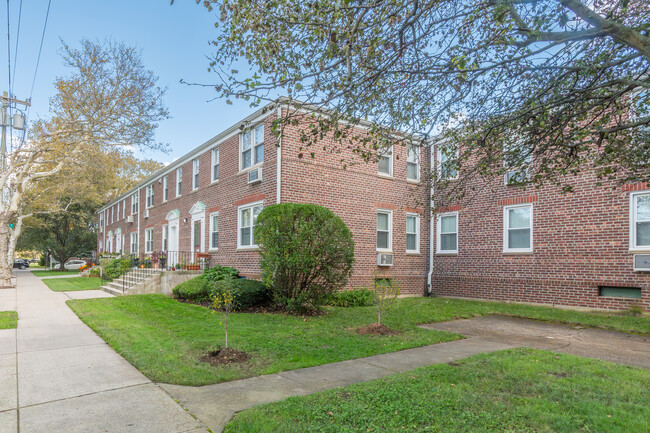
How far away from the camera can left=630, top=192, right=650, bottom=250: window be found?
10117 millimetres

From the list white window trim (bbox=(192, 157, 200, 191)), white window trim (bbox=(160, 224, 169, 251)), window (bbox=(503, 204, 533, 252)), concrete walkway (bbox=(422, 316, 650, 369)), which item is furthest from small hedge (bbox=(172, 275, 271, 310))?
white window trim (bbox=(160, 224, 169, 251))

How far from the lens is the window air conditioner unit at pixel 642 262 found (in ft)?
32.3

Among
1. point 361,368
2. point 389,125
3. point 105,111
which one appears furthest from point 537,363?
point 105,111

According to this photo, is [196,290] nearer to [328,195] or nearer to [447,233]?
[328,195]

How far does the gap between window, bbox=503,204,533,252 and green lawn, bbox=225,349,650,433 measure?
7.79 m

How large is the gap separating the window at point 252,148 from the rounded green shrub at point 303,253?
3.97 meters

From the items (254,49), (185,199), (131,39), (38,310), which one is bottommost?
(38,310)

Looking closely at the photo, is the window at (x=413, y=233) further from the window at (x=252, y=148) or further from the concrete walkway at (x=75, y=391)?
the concrete walkway at (x=75, y=391)

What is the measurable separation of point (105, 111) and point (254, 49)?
547 inches

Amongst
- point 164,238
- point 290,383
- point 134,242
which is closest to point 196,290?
point 290,383

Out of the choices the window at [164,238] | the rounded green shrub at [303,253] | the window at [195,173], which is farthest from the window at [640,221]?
the window at [164,238]

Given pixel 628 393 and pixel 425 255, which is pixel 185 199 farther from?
pixel 628 393

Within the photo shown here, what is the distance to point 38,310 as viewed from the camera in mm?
10836

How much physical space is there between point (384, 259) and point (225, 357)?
8912 mm
